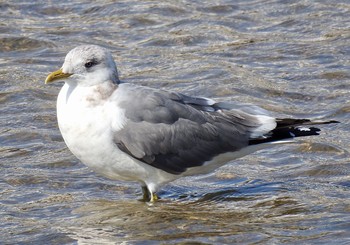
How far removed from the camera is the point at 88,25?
12.8 metres

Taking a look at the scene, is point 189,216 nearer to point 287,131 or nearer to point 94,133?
point 94,133

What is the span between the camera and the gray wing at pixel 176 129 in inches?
306

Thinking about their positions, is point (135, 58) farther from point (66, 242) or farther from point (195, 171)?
point (66, 242)

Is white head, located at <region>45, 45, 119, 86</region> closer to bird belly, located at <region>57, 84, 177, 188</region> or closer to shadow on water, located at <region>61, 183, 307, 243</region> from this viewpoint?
bird belly, located at <region>57, 84, 177, 188</region>

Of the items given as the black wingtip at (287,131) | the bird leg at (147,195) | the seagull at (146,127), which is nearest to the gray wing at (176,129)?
the seagull at (146,127)

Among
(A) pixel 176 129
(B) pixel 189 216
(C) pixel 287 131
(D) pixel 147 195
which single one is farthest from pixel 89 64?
(C) pixel 287 131

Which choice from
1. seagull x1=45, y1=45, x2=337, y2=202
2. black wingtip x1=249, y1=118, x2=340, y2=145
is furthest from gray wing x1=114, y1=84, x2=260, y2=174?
black wingtip x1=249, y1=118, x2=340, y2=145

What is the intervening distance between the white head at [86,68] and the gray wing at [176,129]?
18 cm

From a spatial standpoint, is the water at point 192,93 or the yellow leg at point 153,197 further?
the yellow leg at point 153,197

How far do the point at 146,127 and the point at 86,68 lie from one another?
631 mm

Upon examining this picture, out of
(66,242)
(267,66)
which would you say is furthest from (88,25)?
(66,242)

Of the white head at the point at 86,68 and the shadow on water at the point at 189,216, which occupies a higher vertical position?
the white head at the point at 86,68

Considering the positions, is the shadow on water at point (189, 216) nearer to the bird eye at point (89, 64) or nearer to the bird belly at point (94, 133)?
the bird belly at point (94, 133)

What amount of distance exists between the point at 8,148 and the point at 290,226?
3019mm
